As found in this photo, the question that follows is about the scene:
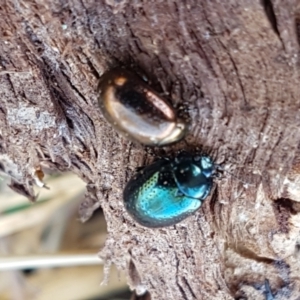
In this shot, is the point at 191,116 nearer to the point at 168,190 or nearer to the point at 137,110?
the point at 137,110

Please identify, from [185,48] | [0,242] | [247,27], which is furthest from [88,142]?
[0,242]

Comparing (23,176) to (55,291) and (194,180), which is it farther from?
(55,291)

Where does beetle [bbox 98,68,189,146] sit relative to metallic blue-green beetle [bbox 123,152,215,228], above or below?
above

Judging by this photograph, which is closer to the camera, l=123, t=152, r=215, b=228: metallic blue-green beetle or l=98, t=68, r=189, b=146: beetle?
l=98, t=68, r=189, b=146: beetle

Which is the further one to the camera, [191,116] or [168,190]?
[168,190]

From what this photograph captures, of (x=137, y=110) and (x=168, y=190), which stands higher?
(x=137, y=110)

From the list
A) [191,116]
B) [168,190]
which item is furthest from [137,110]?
[168,190]
